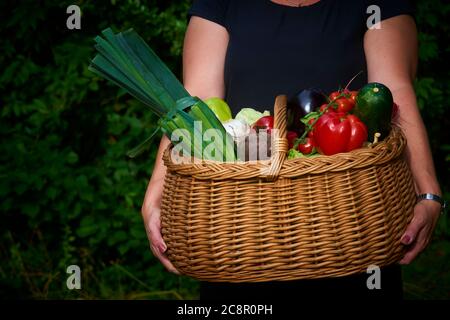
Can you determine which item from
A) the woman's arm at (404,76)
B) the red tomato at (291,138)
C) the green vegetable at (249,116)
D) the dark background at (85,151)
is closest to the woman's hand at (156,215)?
the green vegetable at (249,116)

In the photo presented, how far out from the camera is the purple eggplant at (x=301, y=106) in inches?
58.0

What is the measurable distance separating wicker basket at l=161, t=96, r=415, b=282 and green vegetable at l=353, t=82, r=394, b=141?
0.27ft

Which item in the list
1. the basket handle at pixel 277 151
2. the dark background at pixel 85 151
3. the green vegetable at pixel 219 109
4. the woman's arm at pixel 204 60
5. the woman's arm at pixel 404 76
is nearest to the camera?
the basket handle at pixel 277 151

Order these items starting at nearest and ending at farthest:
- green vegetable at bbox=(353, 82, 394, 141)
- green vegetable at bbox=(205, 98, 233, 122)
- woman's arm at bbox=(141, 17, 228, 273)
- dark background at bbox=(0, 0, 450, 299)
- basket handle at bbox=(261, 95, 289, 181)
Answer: basket handle at bbox=(261, 95, 289, 181) < green vegetable at bbox=(353, 82, 394, 141) < green vegetable at bbox=(205, 98, 233, 122) < woman's arm at bbox=(141, 17, 228, 273) < dark background at bbox=(0, 0, 450, 299)

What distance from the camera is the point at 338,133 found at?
4.42 ft

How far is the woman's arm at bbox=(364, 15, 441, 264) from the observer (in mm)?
1625

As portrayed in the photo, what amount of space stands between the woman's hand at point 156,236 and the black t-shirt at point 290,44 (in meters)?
0.43

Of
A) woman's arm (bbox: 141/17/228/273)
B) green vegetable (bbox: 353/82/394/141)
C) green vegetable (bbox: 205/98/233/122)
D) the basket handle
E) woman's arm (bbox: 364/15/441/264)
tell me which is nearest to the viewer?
the basket handle

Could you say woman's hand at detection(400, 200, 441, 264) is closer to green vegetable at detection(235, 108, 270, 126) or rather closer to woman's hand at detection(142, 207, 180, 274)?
green vegetable at detection(235, 108, 270, 126)

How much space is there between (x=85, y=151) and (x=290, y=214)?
2623mm

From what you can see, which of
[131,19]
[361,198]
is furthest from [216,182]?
[131,19]

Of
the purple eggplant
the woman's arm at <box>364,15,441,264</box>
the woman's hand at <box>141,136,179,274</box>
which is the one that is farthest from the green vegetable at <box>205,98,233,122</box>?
the woman's arm at <box>364,15,441,264</box>

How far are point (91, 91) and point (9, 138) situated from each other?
21.9 inches

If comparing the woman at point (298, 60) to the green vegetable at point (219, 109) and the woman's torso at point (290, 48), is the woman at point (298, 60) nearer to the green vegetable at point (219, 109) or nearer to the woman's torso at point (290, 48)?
the woman's torso at point (290, 48)
